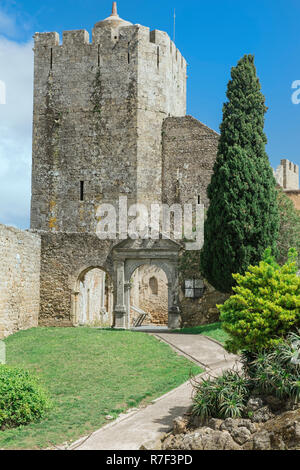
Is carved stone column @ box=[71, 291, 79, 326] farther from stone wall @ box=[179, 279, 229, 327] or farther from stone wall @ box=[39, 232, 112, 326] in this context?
stone wall @ box=[179, 279, 229, 327]

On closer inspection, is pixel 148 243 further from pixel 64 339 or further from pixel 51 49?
pixel 51 49

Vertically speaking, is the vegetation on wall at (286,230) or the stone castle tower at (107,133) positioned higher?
the stone castle tower at (107,133)

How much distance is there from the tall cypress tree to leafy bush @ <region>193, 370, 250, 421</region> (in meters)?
8.45

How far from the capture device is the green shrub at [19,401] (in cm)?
907

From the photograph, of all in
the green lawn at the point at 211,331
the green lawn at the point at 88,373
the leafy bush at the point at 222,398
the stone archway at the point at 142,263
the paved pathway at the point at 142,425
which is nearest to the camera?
the paved pathway at the point at 142,425

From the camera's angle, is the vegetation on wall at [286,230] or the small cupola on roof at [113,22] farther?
the small cupola on roof at [113,22]

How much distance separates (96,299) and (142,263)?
7.60 metres

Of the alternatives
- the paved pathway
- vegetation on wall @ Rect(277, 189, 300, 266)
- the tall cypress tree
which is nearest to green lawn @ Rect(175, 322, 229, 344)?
the tall cypress tree

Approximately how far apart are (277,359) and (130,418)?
8.64ft

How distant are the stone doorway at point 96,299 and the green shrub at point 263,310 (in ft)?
50.8

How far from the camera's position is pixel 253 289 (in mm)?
9773

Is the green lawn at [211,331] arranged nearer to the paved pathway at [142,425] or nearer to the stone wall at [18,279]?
the paved pathway at [142,425]

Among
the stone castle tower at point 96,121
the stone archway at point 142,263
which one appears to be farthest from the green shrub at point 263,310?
the stone castle tower at point 96,121
